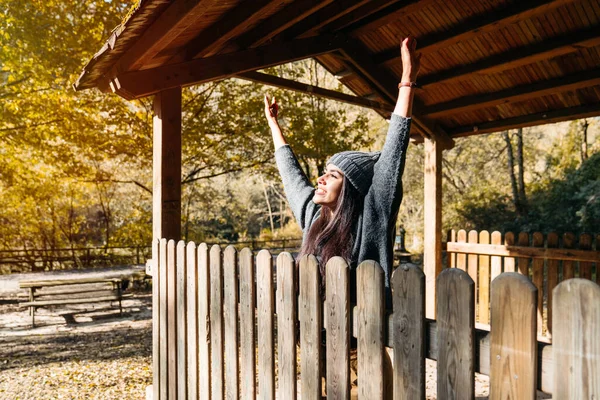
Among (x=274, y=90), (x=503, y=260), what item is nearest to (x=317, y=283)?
(x=503, y=260)

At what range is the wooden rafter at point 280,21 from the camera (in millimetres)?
3607

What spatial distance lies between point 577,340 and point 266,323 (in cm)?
147

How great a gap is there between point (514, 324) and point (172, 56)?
10.5 feet

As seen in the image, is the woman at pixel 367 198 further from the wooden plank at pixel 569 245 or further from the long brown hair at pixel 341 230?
the wooden plank at pixel 569 245

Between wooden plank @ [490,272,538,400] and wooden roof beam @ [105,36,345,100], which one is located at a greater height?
wooden roof beam @ [105,36,345,100]

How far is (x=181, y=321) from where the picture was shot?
10.5 feet

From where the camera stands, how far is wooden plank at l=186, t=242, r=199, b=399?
9.79 ft

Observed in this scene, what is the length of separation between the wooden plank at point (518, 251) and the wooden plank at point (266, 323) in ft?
14.0

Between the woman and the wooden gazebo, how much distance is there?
126 cm

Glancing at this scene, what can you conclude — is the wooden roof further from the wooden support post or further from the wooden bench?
the wooden bench

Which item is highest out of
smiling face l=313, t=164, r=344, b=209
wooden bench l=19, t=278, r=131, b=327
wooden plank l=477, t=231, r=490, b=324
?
smiling face l=313, t=164, r=344, b=209

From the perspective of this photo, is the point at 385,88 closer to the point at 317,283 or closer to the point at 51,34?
the point at 317,283

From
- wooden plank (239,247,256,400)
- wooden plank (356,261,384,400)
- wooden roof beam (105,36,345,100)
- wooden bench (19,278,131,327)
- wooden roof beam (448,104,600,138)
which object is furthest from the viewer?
wooden bench (19,278,131,327)

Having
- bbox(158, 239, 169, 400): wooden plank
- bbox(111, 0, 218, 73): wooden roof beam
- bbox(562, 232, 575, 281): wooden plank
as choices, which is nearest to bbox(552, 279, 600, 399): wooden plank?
bbox(111, 0, 218, 73): wooden roof beam
